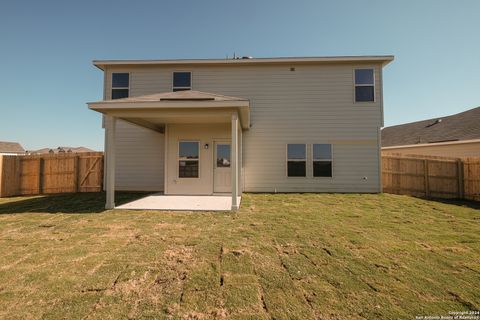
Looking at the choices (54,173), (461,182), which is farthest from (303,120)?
(54,173)

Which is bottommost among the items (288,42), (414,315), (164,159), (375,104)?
(414,315)

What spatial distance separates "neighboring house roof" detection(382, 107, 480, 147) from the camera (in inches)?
537

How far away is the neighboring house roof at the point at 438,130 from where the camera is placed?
44.8 ft

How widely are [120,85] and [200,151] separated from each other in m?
5.01

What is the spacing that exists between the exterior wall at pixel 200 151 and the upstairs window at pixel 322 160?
13.1 feet

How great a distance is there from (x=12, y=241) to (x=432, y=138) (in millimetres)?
21314

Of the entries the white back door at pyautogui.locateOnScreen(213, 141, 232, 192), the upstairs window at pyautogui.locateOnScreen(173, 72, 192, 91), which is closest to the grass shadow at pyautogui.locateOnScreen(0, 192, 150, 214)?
the white back door at pyautogui.locateOnScreen(213, 141, 232, 192)

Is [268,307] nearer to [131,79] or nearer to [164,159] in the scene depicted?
[164,159]

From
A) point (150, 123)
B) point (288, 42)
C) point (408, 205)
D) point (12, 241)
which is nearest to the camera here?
point (12, 241)

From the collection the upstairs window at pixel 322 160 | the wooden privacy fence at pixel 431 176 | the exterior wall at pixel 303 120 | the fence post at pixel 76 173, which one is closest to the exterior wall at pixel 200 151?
the exterior wall at pixel 303 120

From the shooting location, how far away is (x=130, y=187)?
386 inches

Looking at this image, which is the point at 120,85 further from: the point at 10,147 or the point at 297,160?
the point at 10,147

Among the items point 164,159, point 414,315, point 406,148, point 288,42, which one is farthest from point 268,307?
point 406,148

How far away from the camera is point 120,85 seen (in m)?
10.0
